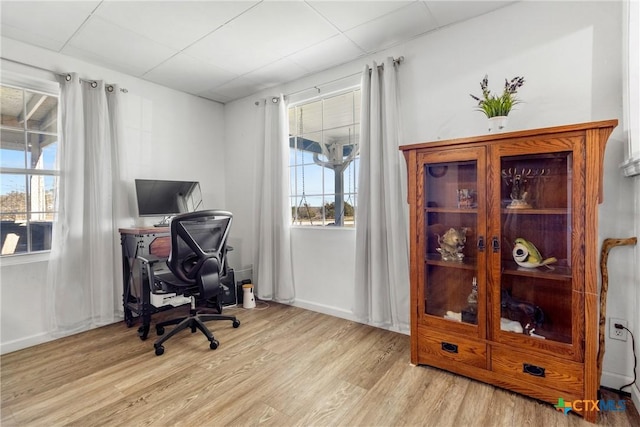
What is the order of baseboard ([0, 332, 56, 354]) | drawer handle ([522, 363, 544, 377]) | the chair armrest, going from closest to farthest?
drawer handle ([522, 363, 544, 377]) < baseboard ([0, 332, 56, 354]) < the chair armrest

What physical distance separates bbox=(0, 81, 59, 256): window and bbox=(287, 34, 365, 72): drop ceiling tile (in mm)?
2320

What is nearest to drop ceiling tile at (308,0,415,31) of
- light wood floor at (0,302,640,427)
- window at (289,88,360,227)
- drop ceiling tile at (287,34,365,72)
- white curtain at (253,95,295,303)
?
drop ceiling tile at (287,34,365,72)

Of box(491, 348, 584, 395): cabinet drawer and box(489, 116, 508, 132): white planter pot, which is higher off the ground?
box(489, 116, 508, 132): white planter pot

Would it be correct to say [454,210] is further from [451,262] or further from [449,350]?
[449,350]

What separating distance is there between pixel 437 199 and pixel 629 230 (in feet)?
3.45

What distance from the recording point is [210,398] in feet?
5.61

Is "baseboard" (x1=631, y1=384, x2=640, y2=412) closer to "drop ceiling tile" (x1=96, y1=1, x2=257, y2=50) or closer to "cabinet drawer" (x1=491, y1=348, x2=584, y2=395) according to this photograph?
"cabinet drawer" (x1=491, y1=348, x2=584, y2=395)

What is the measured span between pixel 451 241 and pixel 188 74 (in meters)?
3.01

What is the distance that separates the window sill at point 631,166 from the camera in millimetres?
1464

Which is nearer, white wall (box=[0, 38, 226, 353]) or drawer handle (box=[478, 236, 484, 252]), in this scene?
drawer handle (box=[478, 236, 484, 252])

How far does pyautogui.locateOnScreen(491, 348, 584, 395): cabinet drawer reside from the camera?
1537 mm

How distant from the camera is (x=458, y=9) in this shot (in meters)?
2.07

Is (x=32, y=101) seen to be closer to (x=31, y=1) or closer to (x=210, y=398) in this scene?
(x=31, y=1)

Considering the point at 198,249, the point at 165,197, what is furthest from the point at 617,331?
the point at 165,197
